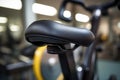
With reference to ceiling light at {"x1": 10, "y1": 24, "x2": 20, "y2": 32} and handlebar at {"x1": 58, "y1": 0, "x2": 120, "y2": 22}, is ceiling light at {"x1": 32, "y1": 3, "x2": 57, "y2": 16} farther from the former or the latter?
ceiling light at {"x1": 10, "y1": 24, "x2": 20, "y2": 32}

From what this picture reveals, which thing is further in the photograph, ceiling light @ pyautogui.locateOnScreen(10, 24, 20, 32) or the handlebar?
ceiling light @ pyautogui.locateOnScreen(10, 24, 20, 32)

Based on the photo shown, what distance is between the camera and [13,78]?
1278mm

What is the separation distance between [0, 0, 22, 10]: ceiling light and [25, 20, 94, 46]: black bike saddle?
410 mm

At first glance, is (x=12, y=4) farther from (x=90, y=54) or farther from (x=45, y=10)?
(x=90, y=54)

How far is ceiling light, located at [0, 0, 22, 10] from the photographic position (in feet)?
2.96

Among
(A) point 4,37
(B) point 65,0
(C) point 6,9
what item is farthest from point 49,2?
(A) point 4,37

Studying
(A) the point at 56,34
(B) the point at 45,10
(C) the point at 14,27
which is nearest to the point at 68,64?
(A) the point at 56,34

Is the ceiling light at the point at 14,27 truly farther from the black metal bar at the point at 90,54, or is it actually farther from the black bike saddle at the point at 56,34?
the black bike saddle at the point at 56,34

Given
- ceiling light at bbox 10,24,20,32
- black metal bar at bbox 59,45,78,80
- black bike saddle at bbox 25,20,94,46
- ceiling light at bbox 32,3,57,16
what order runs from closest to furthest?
1. black bike saddle at bbox 25,20,94,46
2. black metal bar at bbox 59,45,78,80
3. ceiling light at bbox 32,3,57,16
4. ceiling light at bbox 10,24,20,32

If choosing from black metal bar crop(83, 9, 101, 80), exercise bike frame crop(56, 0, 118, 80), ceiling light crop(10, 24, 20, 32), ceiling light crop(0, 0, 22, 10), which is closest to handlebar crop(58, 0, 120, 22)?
exercise bike frame crop(56, 0, 118, 80)

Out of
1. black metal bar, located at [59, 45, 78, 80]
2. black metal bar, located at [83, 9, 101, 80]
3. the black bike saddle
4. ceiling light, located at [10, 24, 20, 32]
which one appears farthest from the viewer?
ceiling light, located at [10, 24, 20, 32]

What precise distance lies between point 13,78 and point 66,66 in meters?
0.73

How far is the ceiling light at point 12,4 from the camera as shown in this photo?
903 millimetres

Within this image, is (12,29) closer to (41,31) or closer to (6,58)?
(6,58)
